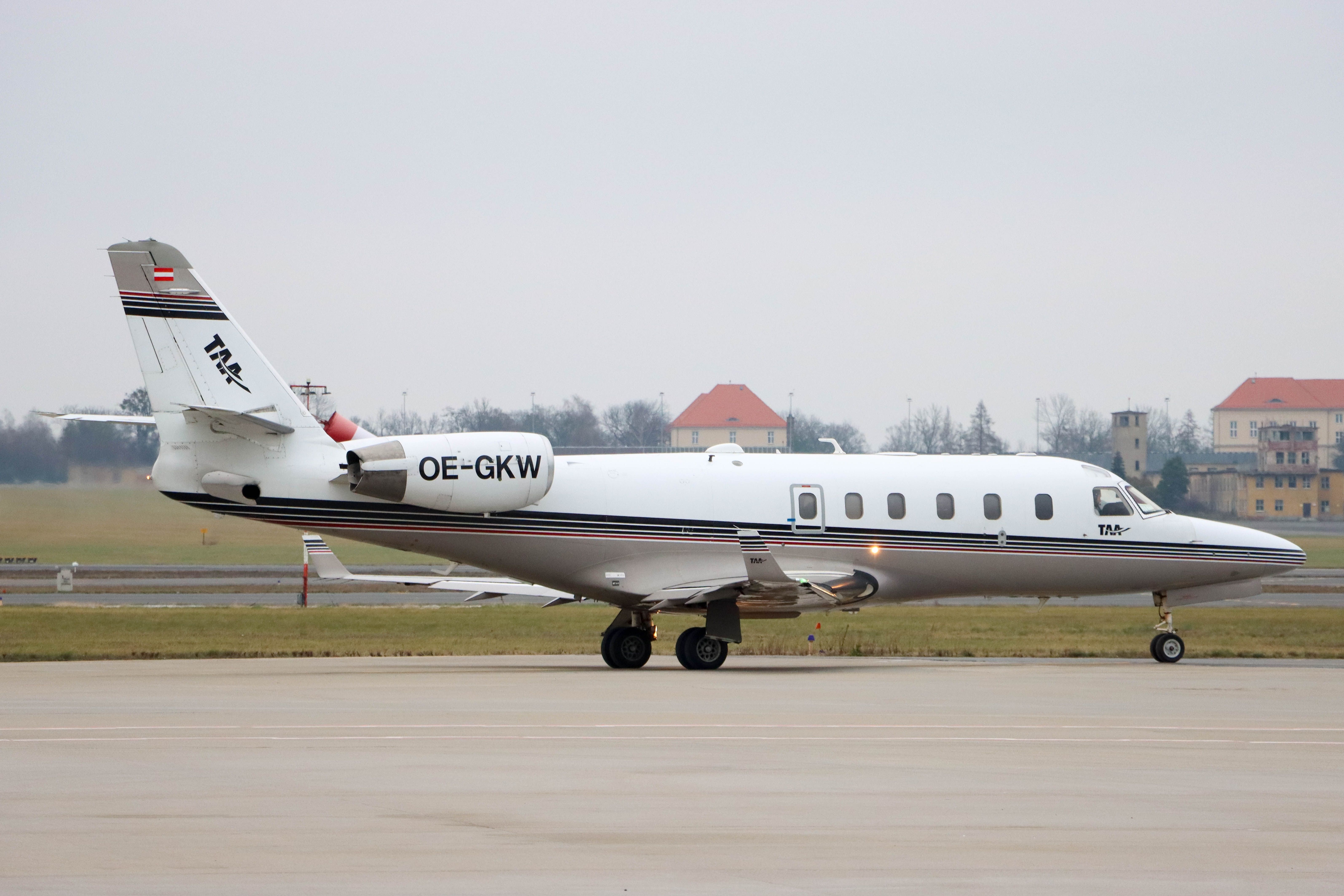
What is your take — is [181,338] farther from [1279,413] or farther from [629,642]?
[1279,413]

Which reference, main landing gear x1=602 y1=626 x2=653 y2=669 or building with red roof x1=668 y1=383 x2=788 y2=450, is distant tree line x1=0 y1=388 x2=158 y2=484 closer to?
main landing gear x1=602 y1=626 x2=653 y2=669

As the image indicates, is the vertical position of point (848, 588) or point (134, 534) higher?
point (134, 534)

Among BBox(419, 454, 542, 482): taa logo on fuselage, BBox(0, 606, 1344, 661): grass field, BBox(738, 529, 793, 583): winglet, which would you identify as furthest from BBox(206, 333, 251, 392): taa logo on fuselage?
BBox(738, 529, 793, 583): winglet

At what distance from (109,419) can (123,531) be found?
2875cm

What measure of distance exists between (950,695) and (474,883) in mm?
12135

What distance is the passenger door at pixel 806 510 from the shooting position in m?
24.8

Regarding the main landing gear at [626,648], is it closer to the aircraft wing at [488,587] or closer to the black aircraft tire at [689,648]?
the black aircraft tire at [689,648]

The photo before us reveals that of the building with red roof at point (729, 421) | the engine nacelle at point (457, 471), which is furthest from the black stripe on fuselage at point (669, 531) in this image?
the building with red roof at point (729, 421)

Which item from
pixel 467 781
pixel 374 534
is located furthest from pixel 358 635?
pixel 467 781

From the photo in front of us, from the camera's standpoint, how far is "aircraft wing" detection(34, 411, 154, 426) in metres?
22.2

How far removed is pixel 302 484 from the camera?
22.6 m


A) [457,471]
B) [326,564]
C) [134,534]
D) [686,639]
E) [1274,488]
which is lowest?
[686,639]

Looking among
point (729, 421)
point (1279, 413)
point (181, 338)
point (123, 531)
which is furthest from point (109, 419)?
point (1279, 413)

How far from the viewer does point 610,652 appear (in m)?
25.0
